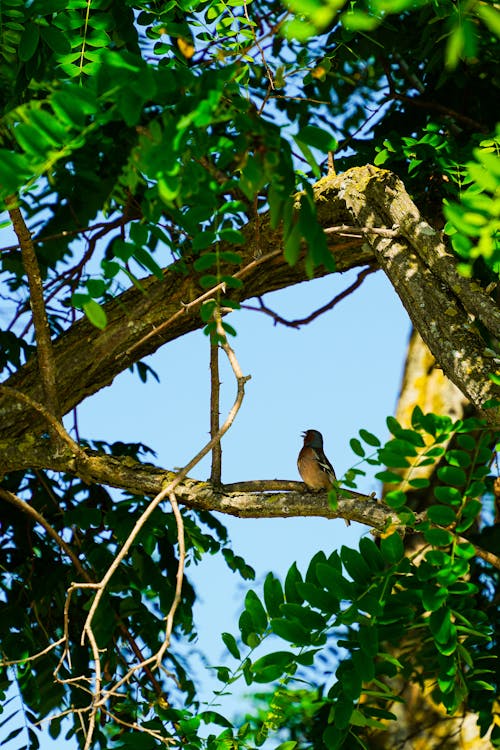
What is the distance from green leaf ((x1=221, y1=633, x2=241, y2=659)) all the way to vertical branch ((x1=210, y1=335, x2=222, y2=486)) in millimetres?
756

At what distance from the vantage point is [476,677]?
13.4 feet

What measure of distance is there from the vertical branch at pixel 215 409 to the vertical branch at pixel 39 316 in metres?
0.88

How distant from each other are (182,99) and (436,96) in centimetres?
369

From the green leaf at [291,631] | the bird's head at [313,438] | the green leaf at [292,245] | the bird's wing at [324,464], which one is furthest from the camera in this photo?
the bird's head at [313,438]

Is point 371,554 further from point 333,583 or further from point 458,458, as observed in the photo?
point 458,458

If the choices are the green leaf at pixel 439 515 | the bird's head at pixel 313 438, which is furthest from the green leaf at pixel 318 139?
the bird's head at pixel 313 438

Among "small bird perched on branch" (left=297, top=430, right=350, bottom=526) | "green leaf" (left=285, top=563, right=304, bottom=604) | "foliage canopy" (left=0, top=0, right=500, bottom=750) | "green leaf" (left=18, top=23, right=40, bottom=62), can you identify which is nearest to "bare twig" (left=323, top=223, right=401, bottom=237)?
"foliage canopy" (left=0, top=0, right=500, bottom=750)

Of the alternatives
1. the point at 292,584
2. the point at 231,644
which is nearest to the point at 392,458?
the point at 292,584

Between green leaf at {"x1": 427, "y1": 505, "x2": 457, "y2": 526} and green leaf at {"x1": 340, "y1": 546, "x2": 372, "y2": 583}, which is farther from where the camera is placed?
green leaf at {"x1": 340, "y1": 546, "x2": 372, "y2": 583}

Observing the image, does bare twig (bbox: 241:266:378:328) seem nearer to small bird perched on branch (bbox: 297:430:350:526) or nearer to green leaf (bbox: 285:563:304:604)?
small bird perched on branch (bbox: 297:430:350:526)

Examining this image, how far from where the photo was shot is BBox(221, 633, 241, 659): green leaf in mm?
3379

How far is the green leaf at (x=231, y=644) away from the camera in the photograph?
338 cm

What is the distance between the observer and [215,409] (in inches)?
152

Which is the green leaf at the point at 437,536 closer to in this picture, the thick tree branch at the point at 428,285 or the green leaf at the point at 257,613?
the thick tree branch at the point at 428,285
